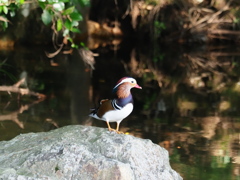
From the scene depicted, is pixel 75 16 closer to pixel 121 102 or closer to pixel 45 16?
pixel 45 16

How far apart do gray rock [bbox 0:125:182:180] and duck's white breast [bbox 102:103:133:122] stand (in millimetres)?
251

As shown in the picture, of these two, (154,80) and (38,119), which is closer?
(38,119)

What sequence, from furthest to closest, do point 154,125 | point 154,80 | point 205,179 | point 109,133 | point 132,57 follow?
point 132,57 < point 154,80 < point 154,125 < point 205,179 < point 109,133

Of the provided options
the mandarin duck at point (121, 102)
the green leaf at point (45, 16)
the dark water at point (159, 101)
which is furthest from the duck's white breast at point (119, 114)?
the green leaf at point (45, 16)

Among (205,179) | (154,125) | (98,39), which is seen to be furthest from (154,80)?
(98,39)

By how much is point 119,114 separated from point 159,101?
4.64m

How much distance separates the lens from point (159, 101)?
8.77m

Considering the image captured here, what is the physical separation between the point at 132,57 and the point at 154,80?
440 cm

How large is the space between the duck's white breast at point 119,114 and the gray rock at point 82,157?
0.82ft

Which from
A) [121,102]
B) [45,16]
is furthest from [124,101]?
[45,16]

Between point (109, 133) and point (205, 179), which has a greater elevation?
point (109, 133)

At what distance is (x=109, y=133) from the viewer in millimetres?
3857

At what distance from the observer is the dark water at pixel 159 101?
18.8 ft

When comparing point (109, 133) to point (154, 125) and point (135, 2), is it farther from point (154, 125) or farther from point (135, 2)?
point (135, 2)
